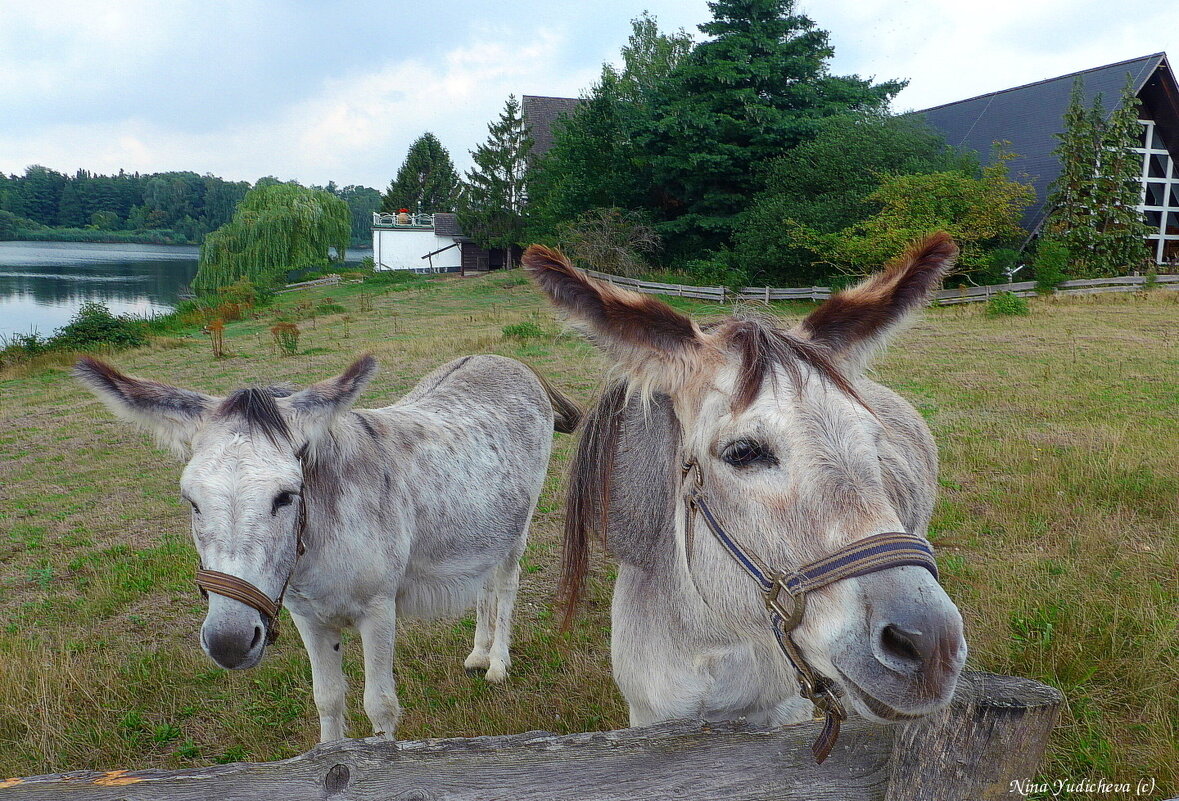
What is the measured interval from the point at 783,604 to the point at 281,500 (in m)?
1.88

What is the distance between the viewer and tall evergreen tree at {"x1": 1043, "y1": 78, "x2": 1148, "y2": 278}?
24172mm

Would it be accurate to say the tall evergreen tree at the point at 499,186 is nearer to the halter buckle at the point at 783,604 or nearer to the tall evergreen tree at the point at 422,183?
the tall evergreen tree at the point at 422,183

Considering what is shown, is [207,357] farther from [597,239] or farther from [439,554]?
[597,239]

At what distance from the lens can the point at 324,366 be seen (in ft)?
45.0

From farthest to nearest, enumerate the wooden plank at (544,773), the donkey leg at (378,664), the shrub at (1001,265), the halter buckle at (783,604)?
the shrub at (1001,265) < the donkey leg at (378,664) < the wooden plank at (544,773) < the halter buckle at (783,604)

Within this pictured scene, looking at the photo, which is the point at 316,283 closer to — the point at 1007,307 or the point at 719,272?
the point at 719,272

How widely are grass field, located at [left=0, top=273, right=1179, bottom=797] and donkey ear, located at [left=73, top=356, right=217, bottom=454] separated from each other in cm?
166

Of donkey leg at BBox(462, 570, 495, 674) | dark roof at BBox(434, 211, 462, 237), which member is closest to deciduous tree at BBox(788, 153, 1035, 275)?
donkey leg at BBox(462, 570, 495, 674)

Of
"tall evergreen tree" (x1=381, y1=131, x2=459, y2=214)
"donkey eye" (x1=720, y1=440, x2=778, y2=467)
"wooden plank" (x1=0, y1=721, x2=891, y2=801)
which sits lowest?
"wooden plank" (x1=0, y1=721, x2=891, y2=801)

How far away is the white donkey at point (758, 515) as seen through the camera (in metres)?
1.33

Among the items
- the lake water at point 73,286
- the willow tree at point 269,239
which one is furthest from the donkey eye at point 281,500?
the willow tree at point 269,239

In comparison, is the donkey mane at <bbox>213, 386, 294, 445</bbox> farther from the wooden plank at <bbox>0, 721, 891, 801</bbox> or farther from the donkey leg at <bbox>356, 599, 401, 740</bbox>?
the wooden plank at <bbox>0, 721, 891, 801</bbox>

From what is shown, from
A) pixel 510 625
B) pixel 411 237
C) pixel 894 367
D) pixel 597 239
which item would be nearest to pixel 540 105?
pixel 411 237

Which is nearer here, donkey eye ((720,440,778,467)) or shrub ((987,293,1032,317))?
donkey eye ((720,440,778,467))
